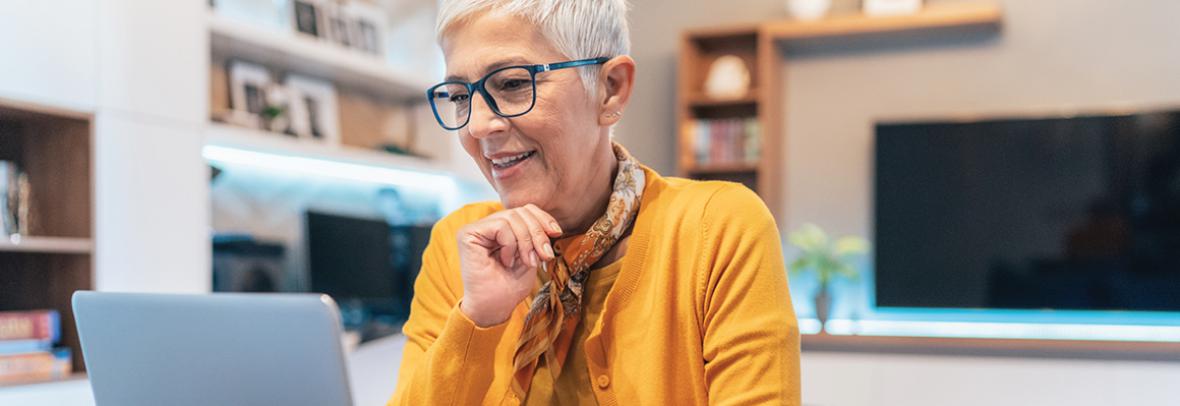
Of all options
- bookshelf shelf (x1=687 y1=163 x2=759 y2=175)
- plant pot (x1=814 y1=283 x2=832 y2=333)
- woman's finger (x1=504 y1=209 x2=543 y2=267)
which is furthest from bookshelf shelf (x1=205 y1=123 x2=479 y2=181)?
woman's finger (x1=504 y1=209 x2=543 y2=267)

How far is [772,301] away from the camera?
3.39ft

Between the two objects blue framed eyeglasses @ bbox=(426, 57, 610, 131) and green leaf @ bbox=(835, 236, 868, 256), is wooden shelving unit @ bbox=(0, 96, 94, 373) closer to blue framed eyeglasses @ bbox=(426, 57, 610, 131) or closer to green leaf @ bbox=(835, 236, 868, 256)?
blue framed eyeglasses @ bbox=(426, 57, 610, 131)

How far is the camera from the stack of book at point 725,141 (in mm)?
4340

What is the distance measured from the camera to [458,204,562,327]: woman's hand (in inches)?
40.9

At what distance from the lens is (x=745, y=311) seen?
1.03 meters

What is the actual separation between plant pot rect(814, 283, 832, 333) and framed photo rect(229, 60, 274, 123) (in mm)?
2437

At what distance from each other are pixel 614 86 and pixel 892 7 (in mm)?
3362

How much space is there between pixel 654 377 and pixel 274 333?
45cm

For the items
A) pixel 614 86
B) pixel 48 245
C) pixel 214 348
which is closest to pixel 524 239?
pixel 614 86

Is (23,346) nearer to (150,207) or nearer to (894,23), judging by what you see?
(150,207)

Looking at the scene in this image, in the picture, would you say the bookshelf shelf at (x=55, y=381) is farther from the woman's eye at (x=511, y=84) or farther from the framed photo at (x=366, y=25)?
the woman's eye at (x=511, y=84)

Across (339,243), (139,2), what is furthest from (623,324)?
(339,243)

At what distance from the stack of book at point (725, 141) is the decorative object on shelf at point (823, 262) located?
16.9 inches

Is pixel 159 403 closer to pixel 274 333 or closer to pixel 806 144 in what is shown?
pixel 274 333
